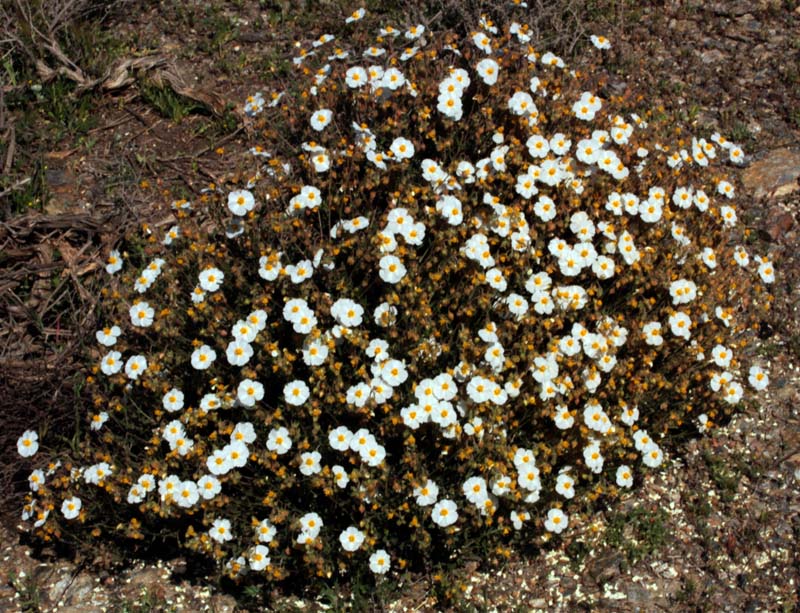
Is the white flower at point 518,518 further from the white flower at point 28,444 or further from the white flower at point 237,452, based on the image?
the white flower at point 28,444

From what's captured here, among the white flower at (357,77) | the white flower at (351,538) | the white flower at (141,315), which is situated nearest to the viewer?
the white flower at (351,538)

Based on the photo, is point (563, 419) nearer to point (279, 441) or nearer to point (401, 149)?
point (279, 441)

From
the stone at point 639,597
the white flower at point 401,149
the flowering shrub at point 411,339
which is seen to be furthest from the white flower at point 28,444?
the stone at point 639,597

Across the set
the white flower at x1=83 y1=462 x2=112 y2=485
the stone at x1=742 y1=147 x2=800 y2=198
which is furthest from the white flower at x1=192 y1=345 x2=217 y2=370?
the stone at x1=742 y1=147 x2=800 y2=198

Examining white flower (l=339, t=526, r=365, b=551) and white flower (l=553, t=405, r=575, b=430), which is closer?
white flower (l=339, t=526, r=365, b=551)

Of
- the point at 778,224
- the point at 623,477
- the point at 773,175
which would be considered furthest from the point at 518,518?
the point at 773,175

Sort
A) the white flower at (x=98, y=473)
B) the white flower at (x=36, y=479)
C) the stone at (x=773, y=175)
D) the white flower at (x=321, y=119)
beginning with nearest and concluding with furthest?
the white flower at (x=98, y=473), the white flower at (x=36, y=479), the white flower at (x=321, y=119), the stone at (x=773, y=175)

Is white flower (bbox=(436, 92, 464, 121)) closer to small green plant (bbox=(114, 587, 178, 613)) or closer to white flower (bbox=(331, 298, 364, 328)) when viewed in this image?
white flower (bbox=(331, 298, 364, 328))
